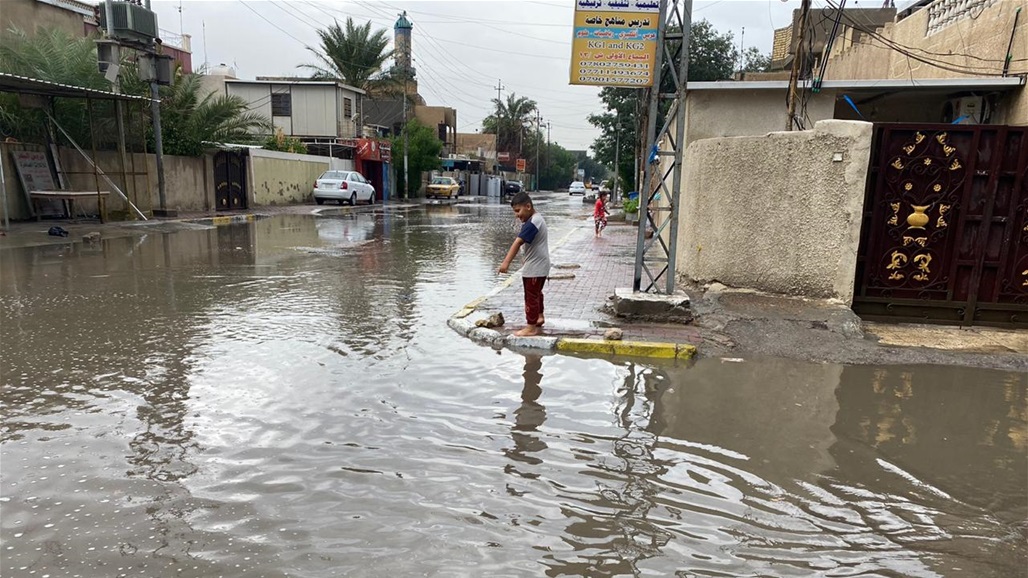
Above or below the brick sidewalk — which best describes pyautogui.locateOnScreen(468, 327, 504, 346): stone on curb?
below

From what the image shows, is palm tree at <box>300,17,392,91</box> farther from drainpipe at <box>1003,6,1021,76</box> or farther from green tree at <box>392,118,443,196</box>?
drainpipe at <box>1003,6,1021,76</box>

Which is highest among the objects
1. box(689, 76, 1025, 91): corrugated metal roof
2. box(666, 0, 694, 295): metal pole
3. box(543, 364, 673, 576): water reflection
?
box(689, 76, 1025, 91): corrugated metal roof

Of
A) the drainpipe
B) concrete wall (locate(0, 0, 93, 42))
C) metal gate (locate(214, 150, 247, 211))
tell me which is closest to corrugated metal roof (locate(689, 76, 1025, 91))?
the drainpipe

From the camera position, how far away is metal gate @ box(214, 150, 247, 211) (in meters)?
25.0

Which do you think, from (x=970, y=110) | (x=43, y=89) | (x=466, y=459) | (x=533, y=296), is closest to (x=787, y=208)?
(x=533, y=296)

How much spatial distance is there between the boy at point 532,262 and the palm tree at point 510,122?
7370 cm

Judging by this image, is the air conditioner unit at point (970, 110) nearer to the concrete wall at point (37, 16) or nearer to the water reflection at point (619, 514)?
the water reflection at point (619, 514)

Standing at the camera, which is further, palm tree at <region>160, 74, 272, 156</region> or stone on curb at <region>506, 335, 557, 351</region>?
palm tree at <region>160, 74, 272, 156</region>

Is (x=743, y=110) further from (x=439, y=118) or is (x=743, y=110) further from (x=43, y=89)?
(x=439, y=118)

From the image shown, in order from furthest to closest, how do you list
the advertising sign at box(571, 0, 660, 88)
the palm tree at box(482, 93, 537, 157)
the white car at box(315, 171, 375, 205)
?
the palm tree at box(482, 93, 537, 157) < the white car at box(315, 171, 375, 205) < the advertising sign at box(571, 0, 660, 88)

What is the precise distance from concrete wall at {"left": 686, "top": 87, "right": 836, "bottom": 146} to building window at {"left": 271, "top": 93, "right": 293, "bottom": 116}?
32.5 metres

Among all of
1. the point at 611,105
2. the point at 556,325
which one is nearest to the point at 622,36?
the point at 556,325

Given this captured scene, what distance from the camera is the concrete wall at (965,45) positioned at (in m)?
9.42

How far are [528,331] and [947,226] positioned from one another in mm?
4985
